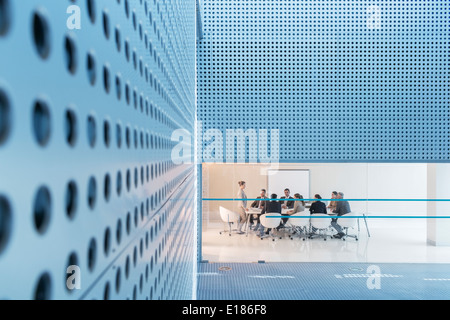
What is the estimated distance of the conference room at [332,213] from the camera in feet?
24.2

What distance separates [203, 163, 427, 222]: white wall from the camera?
287 inches

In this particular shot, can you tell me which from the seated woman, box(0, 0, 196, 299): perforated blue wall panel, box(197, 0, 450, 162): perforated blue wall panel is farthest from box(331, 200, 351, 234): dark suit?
box(0, 0, 196, 299): perforated blue wall panel

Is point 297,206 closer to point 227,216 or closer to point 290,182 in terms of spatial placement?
point 290,182

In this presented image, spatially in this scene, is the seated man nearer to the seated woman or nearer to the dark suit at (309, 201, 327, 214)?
the seated woman

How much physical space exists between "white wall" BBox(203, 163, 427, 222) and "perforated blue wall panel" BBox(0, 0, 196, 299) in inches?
258

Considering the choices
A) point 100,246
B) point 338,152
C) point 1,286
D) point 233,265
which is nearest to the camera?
point 1,286

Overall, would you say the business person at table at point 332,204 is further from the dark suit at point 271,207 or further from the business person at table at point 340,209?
the dark suit at point 271,207

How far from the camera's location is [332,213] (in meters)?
7.72

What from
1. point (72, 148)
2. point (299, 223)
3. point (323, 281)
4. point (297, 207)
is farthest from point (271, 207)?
point (72, 148)
